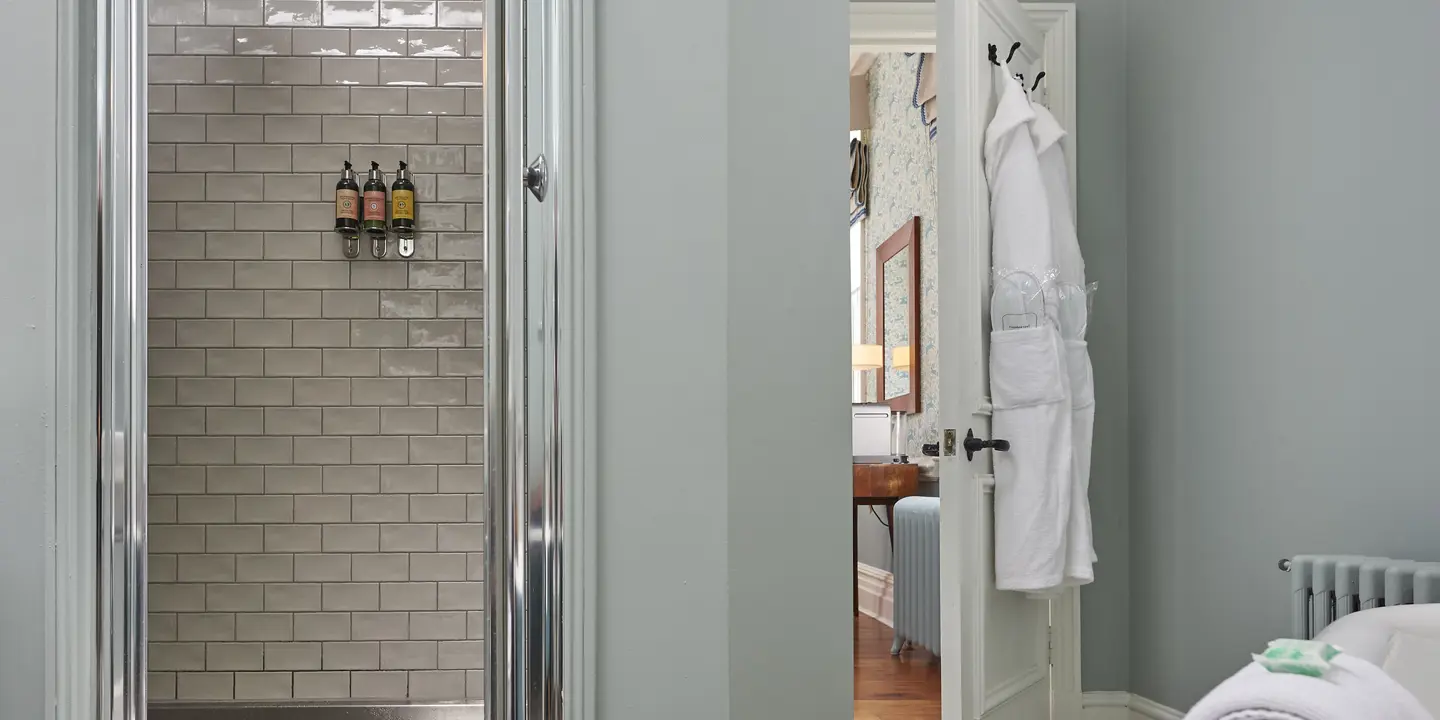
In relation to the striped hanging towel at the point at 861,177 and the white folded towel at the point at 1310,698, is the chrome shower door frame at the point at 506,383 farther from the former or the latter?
the striped hanging towel at the point at 861,177

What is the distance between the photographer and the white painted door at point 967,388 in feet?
8.05

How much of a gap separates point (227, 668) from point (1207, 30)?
10.3ft

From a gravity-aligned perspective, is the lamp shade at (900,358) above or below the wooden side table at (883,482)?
above

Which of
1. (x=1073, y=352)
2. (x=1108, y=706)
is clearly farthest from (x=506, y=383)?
(x=1108, y=706)

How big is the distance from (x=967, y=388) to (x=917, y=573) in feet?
5.58

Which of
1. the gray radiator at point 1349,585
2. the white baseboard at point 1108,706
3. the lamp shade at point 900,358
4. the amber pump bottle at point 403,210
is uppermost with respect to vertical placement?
the amber pump bottle at point 403,210

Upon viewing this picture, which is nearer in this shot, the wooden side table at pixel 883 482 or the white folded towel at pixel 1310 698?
the white folded towel at pixel 1310 698

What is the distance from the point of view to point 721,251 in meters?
1.46

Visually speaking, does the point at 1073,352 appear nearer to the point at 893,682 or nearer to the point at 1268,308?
the point at 1268,308

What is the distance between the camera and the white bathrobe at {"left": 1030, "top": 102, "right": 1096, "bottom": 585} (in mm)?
2568

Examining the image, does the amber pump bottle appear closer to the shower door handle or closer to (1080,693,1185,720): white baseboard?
the shower door handle

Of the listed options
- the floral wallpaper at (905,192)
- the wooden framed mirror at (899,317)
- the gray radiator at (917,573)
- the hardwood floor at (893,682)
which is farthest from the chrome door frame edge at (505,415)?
the wooden framed mirror at (899,317)

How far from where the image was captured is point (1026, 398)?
2.52 meters

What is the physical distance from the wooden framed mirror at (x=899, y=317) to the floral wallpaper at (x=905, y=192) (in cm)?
4
